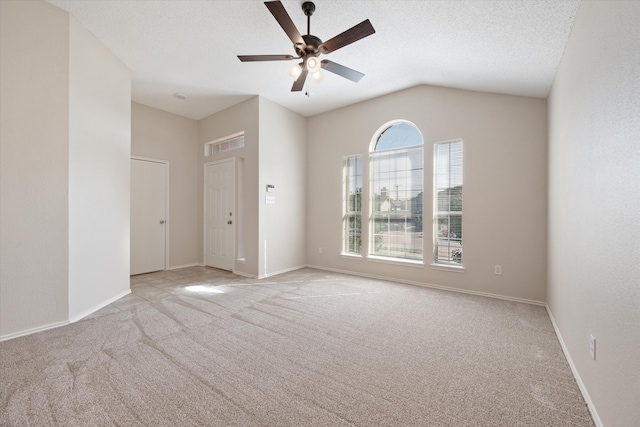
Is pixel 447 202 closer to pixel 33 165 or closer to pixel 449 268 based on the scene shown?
pixel 449 268

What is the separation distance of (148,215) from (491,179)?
19.1 feet

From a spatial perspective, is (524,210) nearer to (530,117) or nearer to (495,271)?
(495,271)

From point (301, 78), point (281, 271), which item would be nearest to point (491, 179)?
point (301, 78)

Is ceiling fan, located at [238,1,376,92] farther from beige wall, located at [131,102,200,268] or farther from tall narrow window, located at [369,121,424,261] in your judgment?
beige wall, located at [131,102,200,268]

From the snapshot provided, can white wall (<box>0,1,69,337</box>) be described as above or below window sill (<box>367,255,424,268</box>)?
above

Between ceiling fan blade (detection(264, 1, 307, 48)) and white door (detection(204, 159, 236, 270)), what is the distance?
312cm

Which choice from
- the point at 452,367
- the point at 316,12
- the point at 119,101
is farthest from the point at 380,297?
the point at 119,101

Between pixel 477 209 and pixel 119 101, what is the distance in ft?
17.0

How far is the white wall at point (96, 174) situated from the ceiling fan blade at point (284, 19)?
235cm

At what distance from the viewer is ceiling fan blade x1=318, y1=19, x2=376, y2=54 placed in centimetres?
210

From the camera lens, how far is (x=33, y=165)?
2.49m

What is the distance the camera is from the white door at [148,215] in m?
4.76

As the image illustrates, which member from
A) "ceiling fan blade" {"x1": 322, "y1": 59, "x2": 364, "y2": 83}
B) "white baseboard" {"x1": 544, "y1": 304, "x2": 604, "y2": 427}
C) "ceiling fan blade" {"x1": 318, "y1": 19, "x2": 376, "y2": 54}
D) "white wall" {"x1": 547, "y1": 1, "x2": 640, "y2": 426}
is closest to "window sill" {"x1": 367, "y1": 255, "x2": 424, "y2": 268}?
"white baseboard" {"x1": 544, "y1": 304, "x2": 604, "y2": 427}

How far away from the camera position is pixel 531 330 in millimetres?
2598
